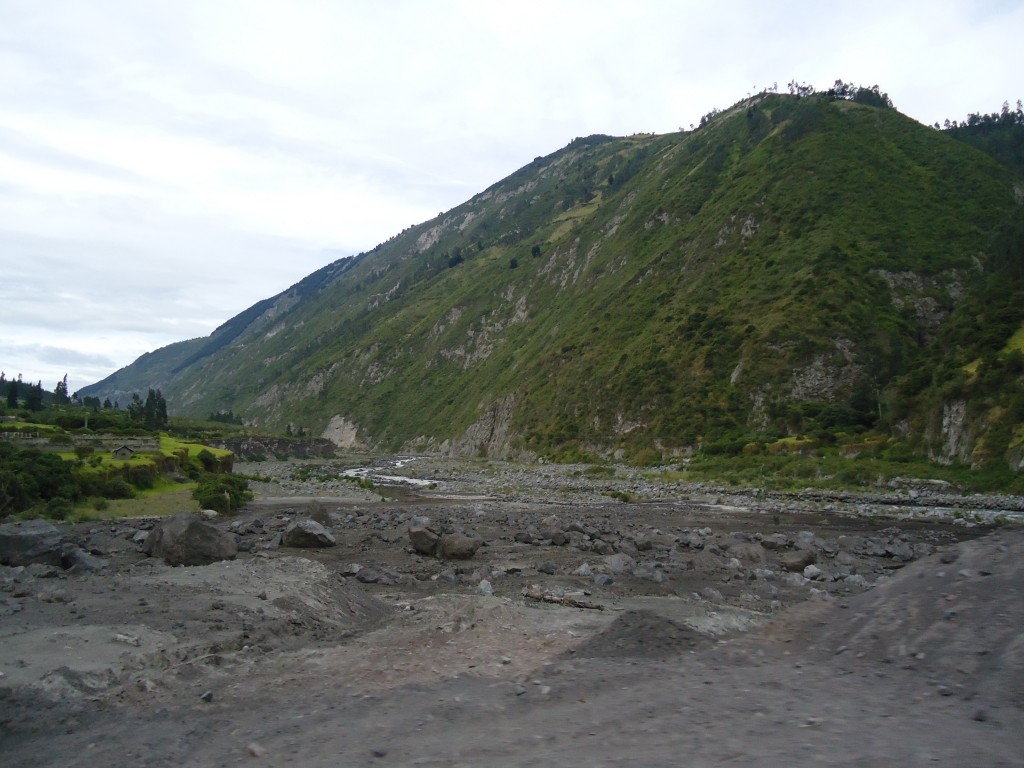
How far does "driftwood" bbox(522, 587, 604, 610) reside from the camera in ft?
40.8

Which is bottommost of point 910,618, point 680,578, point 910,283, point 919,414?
point 680,578

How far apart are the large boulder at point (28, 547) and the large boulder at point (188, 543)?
1995 millimetres

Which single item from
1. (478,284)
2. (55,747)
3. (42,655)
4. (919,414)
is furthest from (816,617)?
(478,284)

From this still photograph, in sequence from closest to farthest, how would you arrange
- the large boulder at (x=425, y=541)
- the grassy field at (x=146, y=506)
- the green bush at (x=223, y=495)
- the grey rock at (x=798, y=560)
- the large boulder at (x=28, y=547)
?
the large boulder at (x=28, y=547)
the grey rock at (x=798, y=560)
the large boulder at (x=425, y=541)
the grassy field at (x=146, y=506)
the green bush at (x=223, y=495)

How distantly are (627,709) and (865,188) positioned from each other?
92.5 m

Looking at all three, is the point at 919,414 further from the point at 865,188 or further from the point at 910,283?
the point at 865,188

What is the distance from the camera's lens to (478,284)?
565 feet

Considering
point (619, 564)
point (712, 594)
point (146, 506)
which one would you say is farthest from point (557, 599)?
point (146, 506)

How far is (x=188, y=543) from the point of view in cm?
1580

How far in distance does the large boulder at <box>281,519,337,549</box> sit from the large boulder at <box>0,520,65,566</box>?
5.69m

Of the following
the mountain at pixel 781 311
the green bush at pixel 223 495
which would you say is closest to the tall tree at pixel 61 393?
the mountain at pixel 781 311

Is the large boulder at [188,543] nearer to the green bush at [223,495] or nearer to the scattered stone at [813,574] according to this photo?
the green bush at [223,495]

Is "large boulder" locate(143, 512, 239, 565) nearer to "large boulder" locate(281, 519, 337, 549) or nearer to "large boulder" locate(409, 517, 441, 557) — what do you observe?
"large boulder" locate(281, 519, 337, 549)

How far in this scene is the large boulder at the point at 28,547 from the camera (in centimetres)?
1464
